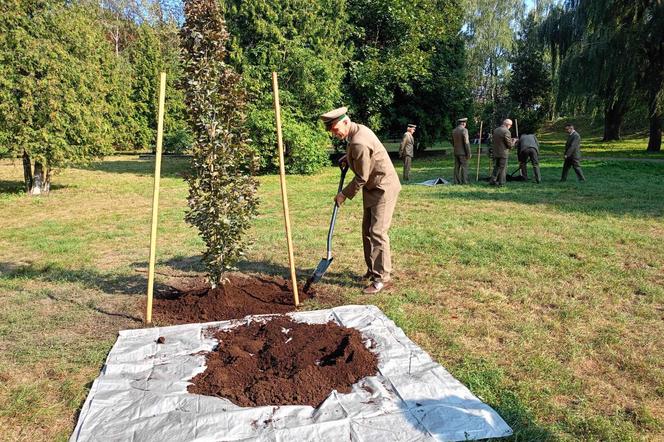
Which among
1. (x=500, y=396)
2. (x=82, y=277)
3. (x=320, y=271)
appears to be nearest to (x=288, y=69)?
(x=82, y=277)

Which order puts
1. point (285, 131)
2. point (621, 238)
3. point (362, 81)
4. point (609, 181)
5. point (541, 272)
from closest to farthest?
point (541, 272)
point (621, 238)
point (609, 181)
point (285, 131)
point (362, 81)

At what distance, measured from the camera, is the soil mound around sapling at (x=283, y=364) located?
3.32m

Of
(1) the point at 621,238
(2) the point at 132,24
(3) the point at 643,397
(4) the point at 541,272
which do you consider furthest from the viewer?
(2) the point at 132,24

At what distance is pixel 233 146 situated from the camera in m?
4.92

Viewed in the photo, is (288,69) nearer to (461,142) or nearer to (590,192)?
(461,142)

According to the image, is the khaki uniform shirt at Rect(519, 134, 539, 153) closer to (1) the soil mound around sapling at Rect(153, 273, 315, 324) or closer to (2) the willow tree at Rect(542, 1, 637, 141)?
(2) the willow tree at Rect(542, 1, 637, 141)

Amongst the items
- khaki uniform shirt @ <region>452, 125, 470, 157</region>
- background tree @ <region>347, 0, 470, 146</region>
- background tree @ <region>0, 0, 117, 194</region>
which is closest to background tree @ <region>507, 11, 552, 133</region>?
background tree @ <region>347, 0, 470, 146</region>

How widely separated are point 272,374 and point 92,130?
12930mm

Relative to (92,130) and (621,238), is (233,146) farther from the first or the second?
(92,130)

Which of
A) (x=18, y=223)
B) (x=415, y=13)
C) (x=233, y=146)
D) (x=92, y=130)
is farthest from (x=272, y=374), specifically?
(x=415, y=13)

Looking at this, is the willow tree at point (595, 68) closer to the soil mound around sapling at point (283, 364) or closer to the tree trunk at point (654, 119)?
the tree trunk at point (654, 119)

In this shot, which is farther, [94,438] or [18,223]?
[18,223]

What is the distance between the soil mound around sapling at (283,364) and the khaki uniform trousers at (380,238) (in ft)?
4.38

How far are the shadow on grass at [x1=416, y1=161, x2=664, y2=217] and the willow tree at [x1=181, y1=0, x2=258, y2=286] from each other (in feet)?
24.1
